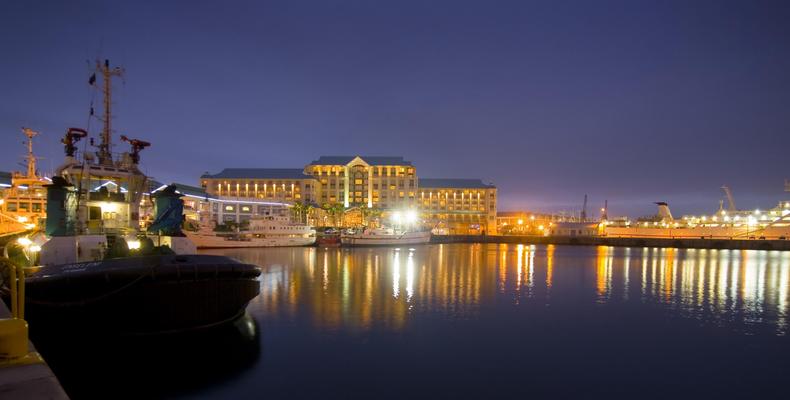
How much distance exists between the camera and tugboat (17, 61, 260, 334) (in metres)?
15.4

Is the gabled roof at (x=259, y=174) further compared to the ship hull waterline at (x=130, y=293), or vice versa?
the gabled roof at (x=259, y=174)

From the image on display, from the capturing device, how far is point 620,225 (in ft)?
454

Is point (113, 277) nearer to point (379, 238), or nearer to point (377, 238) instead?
point (377, 238)

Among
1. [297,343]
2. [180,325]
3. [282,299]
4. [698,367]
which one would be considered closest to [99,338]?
[180,325]

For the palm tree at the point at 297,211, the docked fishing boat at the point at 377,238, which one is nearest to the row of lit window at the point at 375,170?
the palm tree at the point at 297,211

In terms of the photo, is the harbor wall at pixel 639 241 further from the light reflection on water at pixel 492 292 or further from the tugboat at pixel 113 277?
the tugboat at pixel 113 277

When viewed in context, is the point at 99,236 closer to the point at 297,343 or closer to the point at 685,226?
the point at 297,343

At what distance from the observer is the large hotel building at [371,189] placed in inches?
5202

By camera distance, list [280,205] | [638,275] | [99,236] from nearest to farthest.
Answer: [99,236], [638,275], [280,205]

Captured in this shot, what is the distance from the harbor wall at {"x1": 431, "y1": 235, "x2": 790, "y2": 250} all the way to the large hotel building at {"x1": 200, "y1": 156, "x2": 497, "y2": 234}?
1082 inches

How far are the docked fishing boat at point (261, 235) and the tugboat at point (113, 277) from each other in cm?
5474

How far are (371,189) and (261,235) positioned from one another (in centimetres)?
6291

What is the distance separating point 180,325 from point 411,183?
127 metres

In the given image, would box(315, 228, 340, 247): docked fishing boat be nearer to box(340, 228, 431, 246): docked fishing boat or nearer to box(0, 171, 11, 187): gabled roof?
box(340, 228, 431, 246): docked fishing boat
